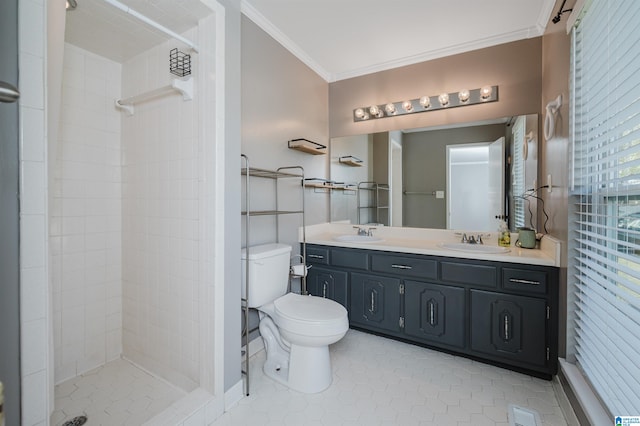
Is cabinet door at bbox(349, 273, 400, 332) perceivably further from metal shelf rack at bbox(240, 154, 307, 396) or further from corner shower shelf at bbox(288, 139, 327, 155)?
corner shower shelf at bbox(288, 139, 327, 155)

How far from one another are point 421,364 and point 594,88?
1859mm

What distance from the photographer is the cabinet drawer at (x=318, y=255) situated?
264 cm

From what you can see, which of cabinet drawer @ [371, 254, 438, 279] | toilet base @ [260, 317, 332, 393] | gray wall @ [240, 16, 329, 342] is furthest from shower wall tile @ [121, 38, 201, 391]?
cabinet drawer @ [371, 254, 438, 279]

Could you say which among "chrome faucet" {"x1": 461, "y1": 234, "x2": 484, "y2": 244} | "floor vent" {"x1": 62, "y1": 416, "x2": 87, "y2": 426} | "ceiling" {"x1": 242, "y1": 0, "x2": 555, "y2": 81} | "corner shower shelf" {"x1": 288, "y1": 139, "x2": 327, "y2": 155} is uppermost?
"ceiling" {"x1": 242, "y1": 0, "x2": 555, "y2": 81}

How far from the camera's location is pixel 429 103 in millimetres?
2686

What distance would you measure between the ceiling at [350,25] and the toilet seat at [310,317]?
1707 mm

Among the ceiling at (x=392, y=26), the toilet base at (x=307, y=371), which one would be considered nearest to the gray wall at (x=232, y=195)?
the toilet base at (x=307, y=371)

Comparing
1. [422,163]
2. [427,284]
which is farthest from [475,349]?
[422,163]

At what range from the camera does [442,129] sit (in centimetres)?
269

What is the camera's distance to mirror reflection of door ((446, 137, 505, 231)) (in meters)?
2.52

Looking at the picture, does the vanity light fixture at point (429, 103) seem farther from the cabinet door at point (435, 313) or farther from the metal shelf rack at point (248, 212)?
the cabinet door at point (435, 313)

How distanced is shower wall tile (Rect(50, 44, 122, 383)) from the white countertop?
148 cm

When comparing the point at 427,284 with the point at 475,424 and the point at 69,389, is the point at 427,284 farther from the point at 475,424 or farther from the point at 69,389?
the point at 69,389

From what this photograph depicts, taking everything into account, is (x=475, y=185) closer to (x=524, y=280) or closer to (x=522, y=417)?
(x=524, y=280)
